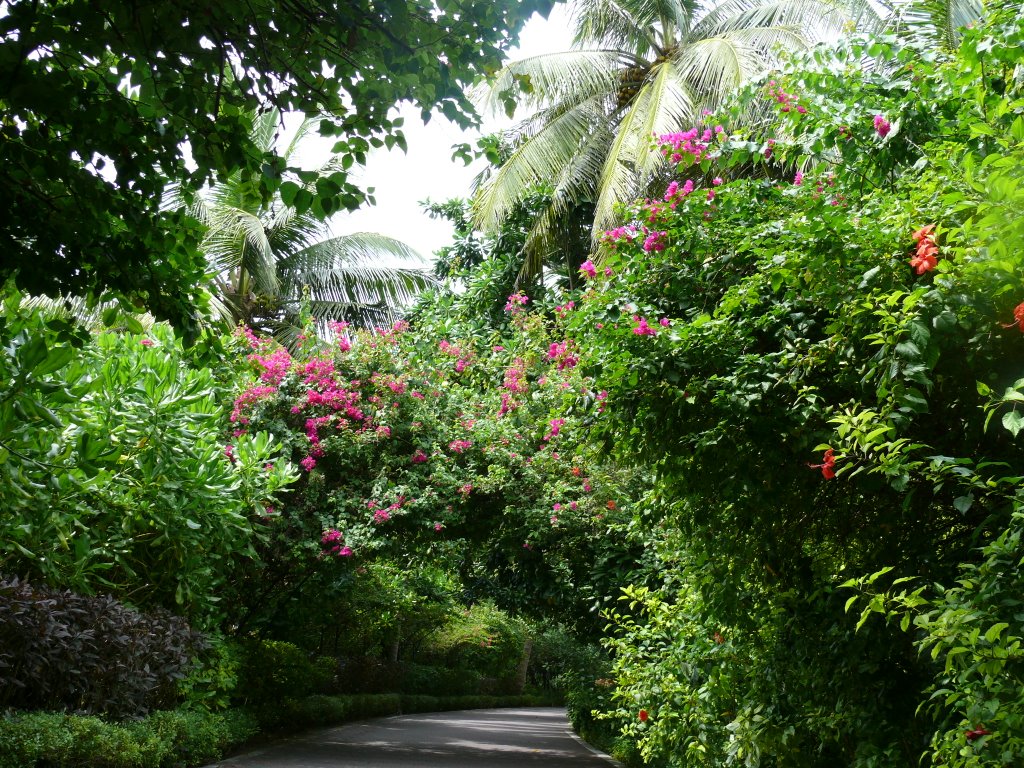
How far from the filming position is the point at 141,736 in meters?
9.38

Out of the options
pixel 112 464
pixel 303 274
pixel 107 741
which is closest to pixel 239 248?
pixel 303 274

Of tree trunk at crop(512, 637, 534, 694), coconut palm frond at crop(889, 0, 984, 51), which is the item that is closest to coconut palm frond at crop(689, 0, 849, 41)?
coconut palm frond at crop(889, 0, 984, 51)

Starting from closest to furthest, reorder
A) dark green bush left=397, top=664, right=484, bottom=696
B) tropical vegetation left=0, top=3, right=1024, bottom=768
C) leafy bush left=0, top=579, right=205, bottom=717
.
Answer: tropical vegetation left=0, top=3, right=1024, bottom=768, leafy bush left=0, top=579, right=205, bottom=717, dark green bush left=397, top=664, right=484, bottom=696

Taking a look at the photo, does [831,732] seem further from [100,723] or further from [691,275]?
[100,723]

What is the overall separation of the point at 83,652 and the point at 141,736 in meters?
1.09

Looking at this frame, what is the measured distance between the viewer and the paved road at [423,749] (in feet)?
41.9

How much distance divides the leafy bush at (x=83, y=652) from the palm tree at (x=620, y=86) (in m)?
8.53

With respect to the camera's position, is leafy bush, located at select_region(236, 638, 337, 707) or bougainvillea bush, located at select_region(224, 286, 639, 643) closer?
bougainvillea bush, located at select_region(224, 286, 639, 643)

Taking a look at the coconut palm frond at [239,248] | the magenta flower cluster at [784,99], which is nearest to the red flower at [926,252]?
the magenta flower cluster at [784,99]

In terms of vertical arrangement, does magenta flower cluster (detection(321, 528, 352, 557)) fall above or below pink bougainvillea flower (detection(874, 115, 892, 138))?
below

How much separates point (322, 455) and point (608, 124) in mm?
8469

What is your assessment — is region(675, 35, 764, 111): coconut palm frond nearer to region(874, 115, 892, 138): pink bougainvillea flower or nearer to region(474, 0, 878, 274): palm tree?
region(474, 0, 878, 274): palm tree

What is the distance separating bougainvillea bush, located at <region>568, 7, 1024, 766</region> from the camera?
3.36 meters

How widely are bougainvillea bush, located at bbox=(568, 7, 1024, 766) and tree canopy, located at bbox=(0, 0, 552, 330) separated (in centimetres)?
181
